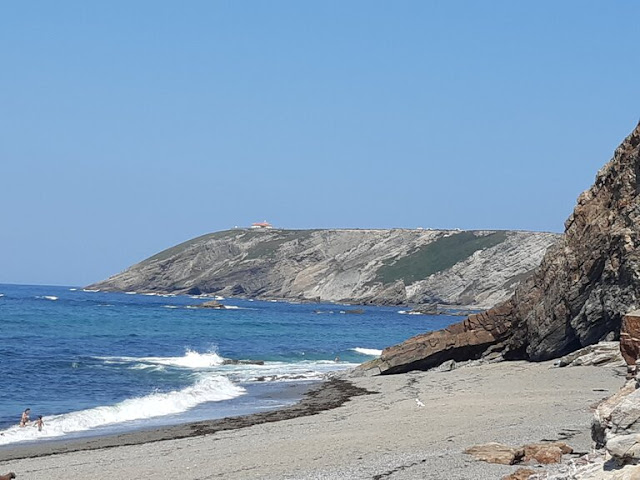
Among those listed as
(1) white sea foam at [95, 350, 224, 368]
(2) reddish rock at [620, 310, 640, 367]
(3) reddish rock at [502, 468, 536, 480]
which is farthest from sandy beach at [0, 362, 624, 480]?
(1) white sea foam at [95, 350, 224, 368]

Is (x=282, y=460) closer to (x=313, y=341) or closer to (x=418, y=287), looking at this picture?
(x=313, y=341)

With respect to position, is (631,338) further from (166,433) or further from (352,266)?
(352,266)

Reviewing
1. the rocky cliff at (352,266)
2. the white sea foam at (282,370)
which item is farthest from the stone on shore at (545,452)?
the rocky cliff at (352,266)

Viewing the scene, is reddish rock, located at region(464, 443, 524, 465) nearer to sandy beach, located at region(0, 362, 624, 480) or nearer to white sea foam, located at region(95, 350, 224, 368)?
sandy beach, located at region(0, 362, 624, 480)

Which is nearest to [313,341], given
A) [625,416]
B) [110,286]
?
[625,416]

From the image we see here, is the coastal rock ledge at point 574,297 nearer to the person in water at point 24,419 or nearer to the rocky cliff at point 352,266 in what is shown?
the person in water at point 24,419

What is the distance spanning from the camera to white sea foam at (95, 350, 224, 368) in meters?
44.3

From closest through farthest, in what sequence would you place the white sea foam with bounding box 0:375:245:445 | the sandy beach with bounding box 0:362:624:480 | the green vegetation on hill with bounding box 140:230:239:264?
the sandy beach with bounding box 0:362:624:480 → the white sea foam with bounding box 0:375:245:445 → the green vegetation on hill with bounding box 140:230:239:264

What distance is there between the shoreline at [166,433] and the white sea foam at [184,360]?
17.1m

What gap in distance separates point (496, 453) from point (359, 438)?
3812 millimetres

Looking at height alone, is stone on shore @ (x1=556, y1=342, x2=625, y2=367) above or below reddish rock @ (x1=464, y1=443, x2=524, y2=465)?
above

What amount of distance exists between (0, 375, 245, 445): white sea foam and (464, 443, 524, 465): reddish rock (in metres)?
11.9

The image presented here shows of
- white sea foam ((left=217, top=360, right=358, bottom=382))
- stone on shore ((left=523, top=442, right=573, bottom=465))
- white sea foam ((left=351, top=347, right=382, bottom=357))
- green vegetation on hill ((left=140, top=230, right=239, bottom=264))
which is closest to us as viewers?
stone on shore ((left=523, top=442, right=573, bottom=465))

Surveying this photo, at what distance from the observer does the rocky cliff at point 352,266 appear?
145 meters
